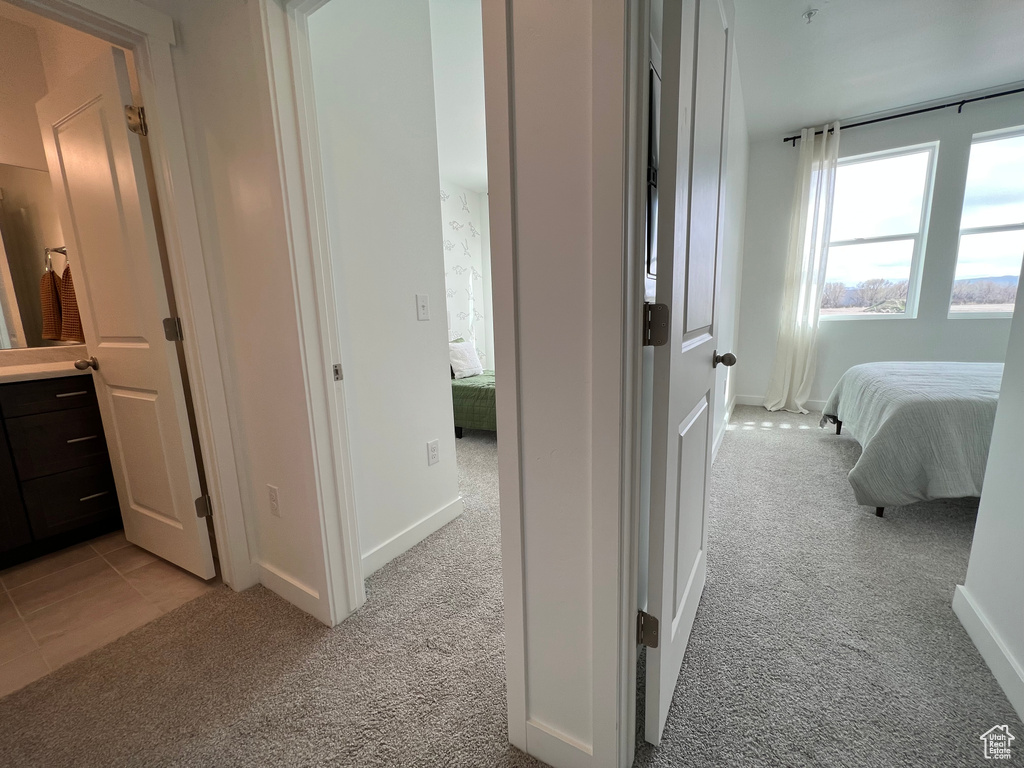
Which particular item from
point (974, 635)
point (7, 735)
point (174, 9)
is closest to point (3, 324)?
point (174, 9)

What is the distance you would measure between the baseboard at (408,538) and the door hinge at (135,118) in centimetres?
175

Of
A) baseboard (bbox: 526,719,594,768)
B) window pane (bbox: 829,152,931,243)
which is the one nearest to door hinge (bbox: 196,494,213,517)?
baseboard (bbox: 526,719,594,768)

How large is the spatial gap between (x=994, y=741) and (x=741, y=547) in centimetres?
87

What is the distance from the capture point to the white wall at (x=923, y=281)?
330 cm

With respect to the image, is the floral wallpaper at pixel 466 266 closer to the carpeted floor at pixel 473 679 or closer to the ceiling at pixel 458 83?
the ceiling at pixel 458 83

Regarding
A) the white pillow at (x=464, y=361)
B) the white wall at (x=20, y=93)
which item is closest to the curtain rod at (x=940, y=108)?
the white pillow at (x=464, y=361)

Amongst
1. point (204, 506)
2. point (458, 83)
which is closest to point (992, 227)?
point (458, 83)

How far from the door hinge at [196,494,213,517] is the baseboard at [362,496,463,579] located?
0.64m

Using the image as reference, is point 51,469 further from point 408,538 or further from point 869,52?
point 869,52

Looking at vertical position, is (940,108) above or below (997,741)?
above

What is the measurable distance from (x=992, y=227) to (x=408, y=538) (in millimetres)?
4967

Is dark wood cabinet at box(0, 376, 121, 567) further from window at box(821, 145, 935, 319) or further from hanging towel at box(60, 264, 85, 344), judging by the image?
window at box(821, 145, 935, 319)

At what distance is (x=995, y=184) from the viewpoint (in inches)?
127

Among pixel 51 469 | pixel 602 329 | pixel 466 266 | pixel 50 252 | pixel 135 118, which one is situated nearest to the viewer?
pixel 602 329
